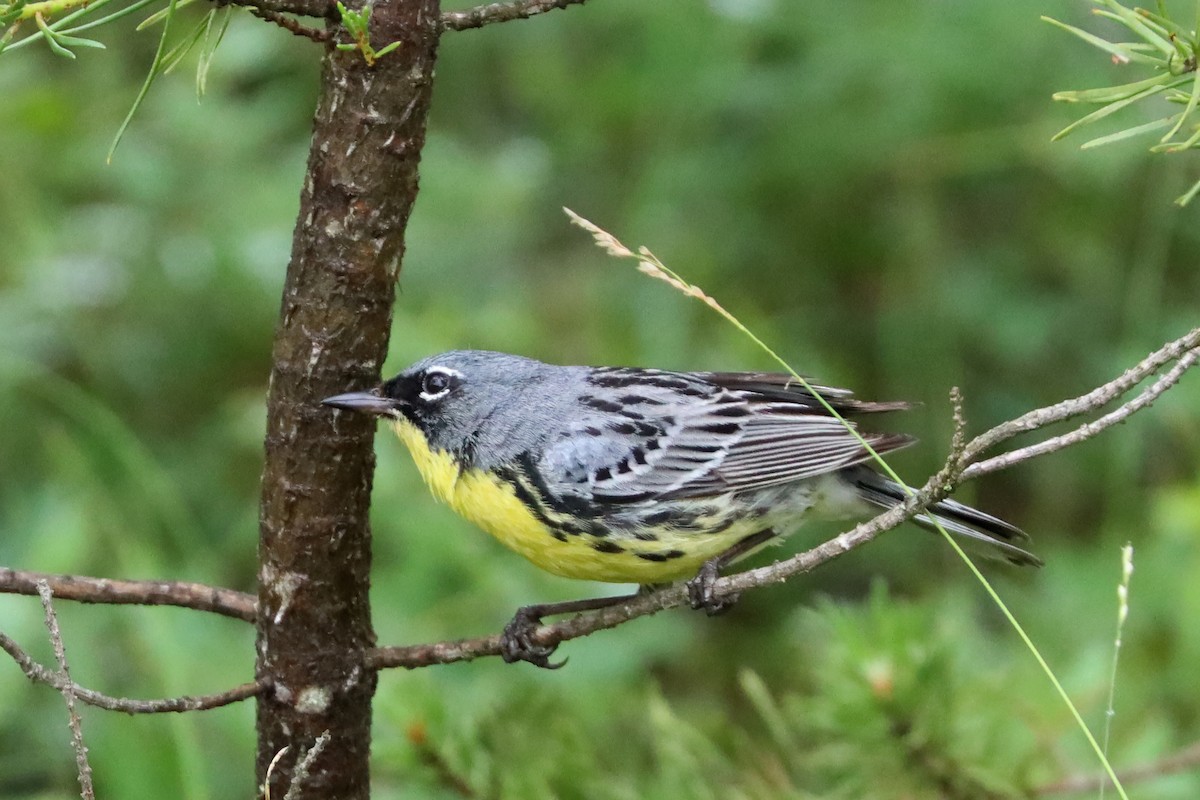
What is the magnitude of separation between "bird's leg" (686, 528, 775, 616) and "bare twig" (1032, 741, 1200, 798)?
2.70ft

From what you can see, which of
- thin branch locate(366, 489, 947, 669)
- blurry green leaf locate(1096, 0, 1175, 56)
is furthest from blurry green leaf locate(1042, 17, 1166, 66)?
thin branch locate(366, 489, 947, 669)

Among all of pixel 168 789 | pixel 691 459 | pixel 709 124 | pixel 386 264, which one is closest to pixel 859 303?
pixel 709 124

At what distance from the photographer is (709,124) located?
577 centimetres

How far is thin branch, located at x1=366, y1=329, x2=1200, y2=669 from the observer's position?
1811 mm

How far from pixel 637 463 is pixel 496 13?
126 cm

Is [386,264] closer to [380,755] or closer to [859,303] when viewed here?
[380,755]

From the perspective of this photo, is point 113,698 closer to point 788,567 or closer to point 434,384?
point 788,567

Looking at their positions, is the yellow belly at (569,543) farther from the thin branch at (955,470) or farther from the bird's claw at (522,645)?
the thin branch at (955,470)

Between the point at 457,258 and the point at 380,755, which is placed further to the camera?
the point at 457,258

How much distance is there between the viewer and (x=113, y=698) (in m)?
1.99

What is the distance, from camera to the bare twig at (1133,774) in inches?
120

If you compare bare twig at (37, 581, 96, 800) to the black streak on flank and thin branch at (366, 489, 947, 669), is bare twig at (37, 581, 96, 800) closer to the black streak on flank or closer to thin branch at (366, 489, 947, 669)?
thin branch at (366, 489, 947, 669)

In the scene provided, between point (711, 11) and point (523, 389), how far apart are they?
2.90 m

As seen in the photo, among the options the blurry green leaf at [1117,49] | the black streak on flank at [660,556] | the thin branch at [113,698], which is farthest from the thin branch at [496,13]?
the black streak on flank at [660,556]
